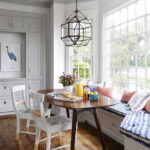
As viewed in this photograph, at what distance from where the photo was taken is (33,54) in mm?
5004

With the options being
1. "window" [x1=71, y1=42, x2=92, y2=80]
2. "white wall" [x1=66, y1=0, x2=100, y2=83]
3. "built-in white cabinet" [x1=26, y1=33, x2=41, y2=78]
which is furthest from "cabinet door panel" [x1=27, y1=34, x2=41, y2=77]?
"white wall" [x1=66, y1=0, x2=100, y2=83]

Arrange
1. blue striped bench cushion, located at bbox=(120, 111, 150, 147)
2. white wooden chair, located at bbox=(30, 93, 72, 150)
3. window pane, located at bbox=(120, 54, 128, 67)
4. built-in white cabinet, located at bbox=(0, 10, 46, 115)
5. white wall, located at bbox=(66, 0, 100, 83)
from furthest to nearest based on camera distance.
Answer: built-in white cabinet, located at bbox=(0, 10, 46, 115) < white wall, located at bbox=(66, 0, 100, 83) < window pane, located at bbox=(120, 54, 128, 67) < white wooden chair, located at bbox=(30, 93, 72, 150) < blue striped bench cushion, located at bbox=(120, 111, 150, 147)

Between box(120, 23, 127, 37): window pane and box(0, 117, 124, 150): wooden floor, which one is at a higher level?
box(120, 23, 127, 37): window pane

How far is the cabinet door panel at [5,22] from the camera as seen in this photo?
4625 millimetres

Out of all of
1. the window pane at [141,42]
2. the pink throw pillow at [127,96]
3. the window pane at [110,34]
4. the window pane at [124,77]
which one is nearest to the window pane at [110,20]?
the window pane at [110,34]

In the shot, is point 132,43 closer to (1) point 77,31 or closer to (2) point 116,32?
(2) point 116,32

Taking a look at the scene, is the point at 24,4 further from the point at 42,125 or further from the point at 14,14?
the point at 42,125

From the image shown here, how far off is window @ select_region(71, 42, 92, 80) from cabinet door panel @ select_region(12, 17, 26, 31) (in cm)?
139

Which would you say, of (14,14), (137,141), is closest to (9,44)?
(14,14)

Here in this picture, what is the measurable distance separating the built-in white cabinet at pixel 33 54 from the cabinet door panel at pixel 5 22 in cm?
54

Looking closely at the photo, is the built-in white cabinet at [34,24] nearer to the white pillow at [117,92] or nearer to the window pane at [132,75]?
the white pillow at [117,92]

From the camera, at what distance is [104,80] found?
436cm

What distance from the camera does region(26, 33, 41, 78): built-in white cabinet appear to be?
4941mm

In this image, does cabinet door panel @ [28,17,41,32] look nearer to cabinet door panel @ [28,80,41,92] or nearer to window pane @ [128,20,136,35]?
cabinet door panel @ [28,80,41,92]
